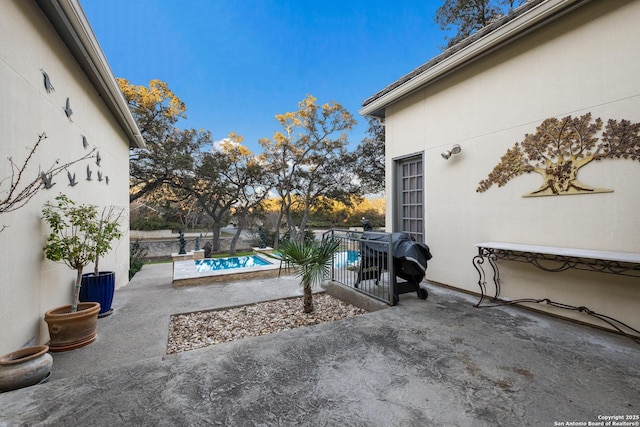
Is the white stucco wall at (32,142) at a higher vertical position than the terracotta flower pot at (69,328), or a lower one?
higher

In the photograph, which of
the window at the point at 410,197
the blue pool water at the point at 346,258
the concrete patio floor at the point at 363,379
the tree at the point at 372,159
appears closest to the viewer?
the concrete patio floor at the point at 363,379

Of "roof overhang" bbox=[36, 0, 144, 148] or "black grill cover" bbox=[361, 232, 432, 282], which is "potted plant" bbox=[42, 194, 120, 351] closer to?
"roof overhang" bbox=[36, 0, 144, 148]

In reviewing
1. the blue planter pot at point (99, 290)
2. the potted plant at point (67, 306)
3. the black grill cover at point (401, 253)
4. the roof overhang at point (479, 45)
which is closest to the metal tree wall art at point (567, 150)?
the roof overhang at point (479, 45)

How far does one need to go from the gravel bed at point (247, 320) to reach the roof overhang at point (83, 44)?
13.2 feet

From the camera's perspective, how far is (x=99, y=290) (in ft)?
13.1

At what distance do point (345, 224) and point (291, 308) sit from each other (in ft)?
65.3

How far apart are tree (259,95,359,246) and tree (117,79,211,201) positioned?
449cm

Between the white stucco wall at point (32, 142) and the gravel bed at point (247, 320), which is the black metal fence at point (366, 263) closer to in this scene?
the gravel bed at point (247, 320)

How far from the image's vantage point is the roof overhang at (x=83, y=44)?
9.73ft

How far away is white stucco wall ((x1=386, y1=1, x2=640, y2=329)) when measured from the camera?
9.53ft

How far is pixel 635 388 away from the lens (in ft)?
6.57

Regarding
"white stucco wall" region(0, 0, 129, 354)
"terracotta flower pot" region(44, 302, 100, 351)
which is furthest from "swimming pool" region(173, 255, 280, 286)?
"terracotta flower pot" region(44, 302, 100, 351)

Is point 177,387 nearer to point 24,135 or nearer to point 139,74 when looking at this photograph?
point 24,135

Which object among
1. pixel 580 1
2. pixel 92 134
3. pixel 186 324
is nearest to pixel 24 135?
pixel 92 134
